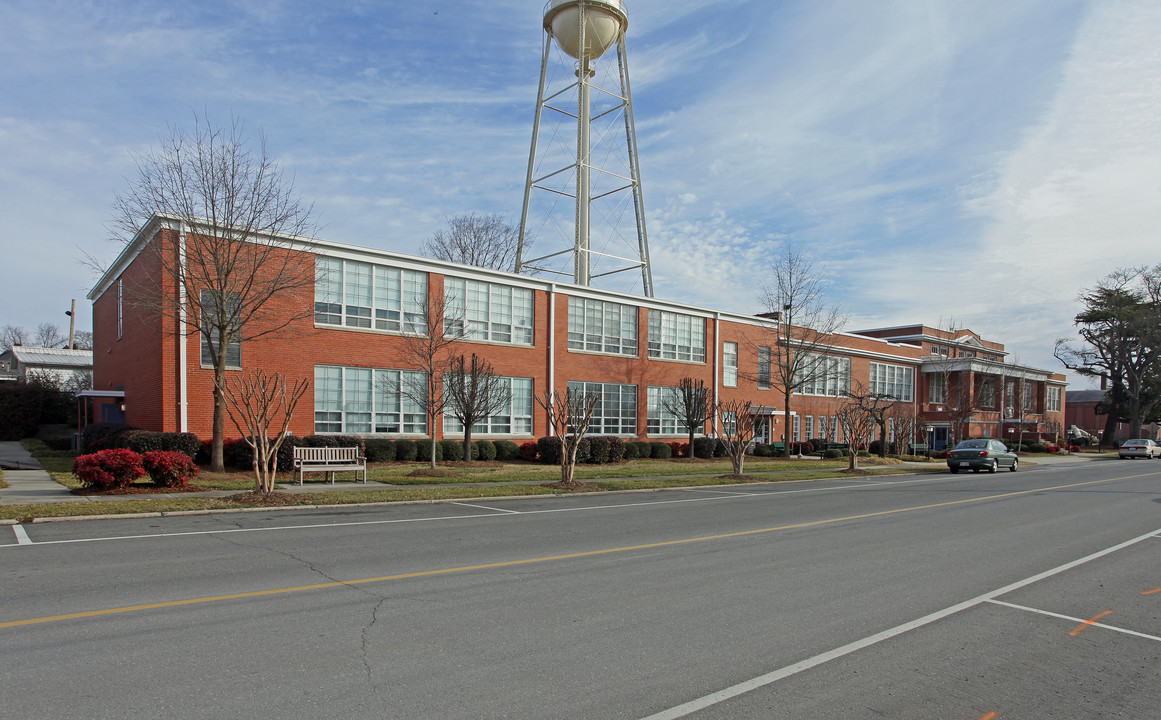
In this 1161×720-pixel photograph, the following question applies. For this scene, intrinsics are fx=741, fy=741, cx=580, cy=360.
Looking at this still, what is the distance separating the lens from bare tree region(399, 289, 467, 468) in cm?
2634

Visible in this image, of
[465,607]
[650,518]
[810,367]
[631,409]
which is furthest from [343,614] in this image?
[810,367]

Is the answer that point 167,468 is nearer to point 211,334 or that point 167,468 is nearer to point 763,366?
point 211,334

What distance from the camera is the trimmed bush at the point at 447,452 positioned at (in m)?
26.3

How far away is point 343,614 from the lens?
6.48 metres

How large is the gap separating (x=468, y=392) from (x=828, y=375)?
1110 inches

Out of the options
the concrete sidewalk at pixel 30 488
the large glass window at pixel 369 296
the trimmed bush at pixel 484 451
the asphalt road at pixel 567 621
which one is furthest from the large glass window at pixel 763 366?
the concrete sidewalk at pixel 30 488

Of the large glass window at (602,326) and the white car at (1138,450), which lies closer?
the large glass window at (602,326)

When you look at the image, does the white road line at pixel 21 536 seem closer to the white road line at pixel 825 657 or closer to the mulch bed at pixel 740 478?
the white road line at pixel 825 657

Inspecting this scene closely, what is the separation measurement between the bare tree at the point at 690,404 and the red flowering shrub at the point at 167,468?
23.0m

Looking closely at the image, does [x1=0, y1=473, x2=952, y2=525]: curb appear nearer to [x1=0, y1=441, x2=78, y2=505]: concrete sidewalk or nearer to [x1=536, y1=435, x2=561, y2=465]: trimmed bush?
[x1=0, y1=441, x2=78, y2=505]: concrete sidewalk

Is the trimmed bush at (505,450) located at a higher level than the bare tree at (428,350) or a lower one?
lower

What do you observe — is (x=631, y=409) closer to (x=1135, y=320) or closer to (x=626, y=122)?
(x=626, y=122)

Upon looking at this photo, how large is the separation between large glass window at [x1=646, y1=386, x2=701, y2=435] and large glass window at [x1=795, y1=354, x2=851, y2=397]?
10.4m

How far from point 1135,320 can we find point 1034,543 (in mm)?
71656
